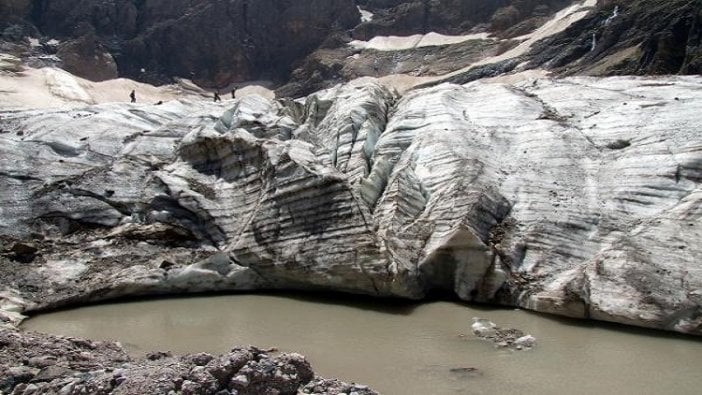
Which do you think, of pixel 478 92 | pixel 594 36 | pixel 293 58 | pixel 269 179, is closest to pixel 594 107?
pixel 478 92

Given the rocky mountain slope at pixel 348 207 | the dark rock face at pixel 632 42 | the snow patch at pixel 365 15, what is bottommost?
the rocky mountain slope at pixel 348 207

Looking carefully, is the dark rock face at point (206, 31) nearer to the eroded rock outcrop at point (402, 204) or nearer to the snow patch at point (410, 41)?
the snow patch at point (410, 41)

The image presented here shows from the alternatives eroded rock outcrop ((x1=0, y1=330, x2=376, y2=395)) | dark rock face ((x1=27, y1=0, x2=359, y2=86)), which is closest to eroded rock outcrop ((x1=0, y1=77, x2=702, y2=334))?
eroded rock outcrop ((x1=0, y1=330, x2=376, y2=395))

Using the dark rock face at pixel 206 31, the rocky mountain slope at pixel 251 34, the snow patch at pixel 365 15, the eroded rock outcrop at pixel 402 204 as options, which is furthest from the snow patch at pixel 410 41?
the eroded rock outcrop at pixel 402 204

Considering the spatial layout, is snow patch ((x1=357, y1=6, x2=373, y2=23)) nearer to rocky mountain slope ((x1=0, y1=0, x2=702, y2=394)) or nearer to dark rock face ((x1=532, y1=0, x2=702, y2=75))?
dark rock face ((x1=532, y1=0, x2=702, y2=75))

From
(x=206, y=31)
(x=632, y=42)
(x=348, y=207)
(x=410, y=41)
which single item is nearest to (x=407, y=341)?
(x=348, y=207)
